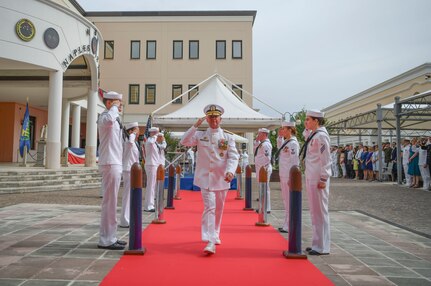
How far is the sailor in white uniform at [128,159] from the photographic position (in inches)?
278

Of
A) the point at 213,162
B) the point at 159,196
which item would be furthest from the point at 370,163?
the point at 213,162

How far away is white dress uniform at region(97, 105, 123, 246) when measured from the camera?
17.1 feet

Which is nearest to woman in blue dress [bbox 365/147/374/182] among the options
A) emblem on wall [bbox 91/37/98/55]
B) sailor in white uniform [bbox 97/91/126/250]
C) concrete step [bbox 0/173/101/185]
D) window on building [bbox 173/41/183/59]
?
concrete step [bbox 0/173/101/185]

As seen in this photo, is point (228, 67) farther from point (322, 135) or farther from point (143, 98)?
point (322, 135)

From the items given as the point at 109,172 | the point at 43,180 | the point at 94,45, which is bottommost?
the point at 43,180

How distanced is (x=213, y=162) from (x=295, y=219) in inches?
56.1

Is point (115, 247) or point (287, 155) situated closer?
point (115, 247)

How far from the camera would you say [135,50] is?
32.9 metres

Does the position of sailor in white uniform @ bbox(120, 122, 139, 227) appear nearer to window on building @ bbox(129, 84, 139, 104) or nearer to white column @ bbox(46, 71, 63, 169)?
white column @ bbox(46, 71, 63, 169)

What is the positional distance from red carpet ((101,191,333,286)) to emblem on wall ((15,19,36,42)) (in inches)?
439

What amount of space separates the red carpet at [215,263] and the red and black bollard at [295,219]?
16 centimetres

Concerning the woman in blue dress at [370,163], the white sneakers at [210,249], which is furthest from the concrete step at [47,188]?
the woman in blue dress at [370,163]

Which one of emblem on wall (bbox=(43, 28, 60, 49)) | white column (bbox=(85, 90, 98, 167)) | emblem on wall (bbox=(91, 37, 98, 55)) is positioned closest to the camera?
emblem on wall (bbox=(43, 28, 60, 49))

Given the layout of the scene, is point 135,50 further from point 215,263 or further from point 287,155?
point 215,263
